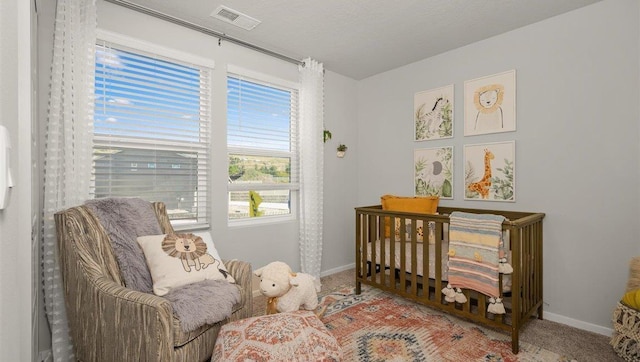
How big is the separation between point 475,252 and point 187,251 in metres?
1.89

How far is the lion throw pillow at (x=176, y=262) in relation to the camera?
5.61ft

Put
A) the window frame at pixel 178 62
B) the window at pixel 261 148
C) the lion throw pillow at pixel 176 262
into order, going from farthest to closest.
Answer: the window at pixel 261 148 < the window frame at pixel 178 62 < the lion throw pillow at pixel 176 262

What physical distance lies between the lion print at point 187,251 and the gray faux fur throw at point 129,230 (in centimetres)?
15

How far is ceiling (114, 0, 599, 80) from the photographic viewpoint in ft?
7.38

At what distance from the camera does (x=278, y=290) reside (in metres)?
1.78

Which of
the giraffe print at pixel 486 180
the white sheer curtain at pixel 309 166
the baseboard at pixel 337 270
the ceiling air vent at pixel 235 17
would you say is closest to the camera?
the ceiling air vent at pixel 235 17

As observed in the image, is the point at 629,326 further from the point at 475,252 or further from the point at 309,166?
the point at 309,166

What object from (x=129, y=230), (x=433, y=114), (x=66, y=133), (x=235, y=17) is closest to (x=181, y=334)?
(x=129, y=230)

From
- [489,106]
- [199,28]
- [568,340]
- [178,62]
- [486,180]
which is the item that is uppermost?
[199,28]

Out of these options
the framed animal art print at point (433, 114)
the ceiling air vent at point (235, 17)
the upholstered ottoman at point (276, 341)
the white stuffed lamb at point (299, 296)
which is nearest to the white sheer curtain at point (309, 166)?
the ceiling air vent at point (235, 17)

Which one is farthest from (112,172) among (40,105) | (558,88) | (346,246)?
(558,88)

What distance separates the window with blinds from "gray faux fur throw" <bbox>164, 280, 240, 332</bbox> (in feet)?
3.28

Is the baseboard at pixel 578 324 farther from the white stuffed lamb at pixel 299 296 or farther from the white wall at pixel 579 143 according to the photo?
the white stuffed lamb at pixel 299 296

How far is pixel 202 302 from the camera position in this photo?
158 cm
